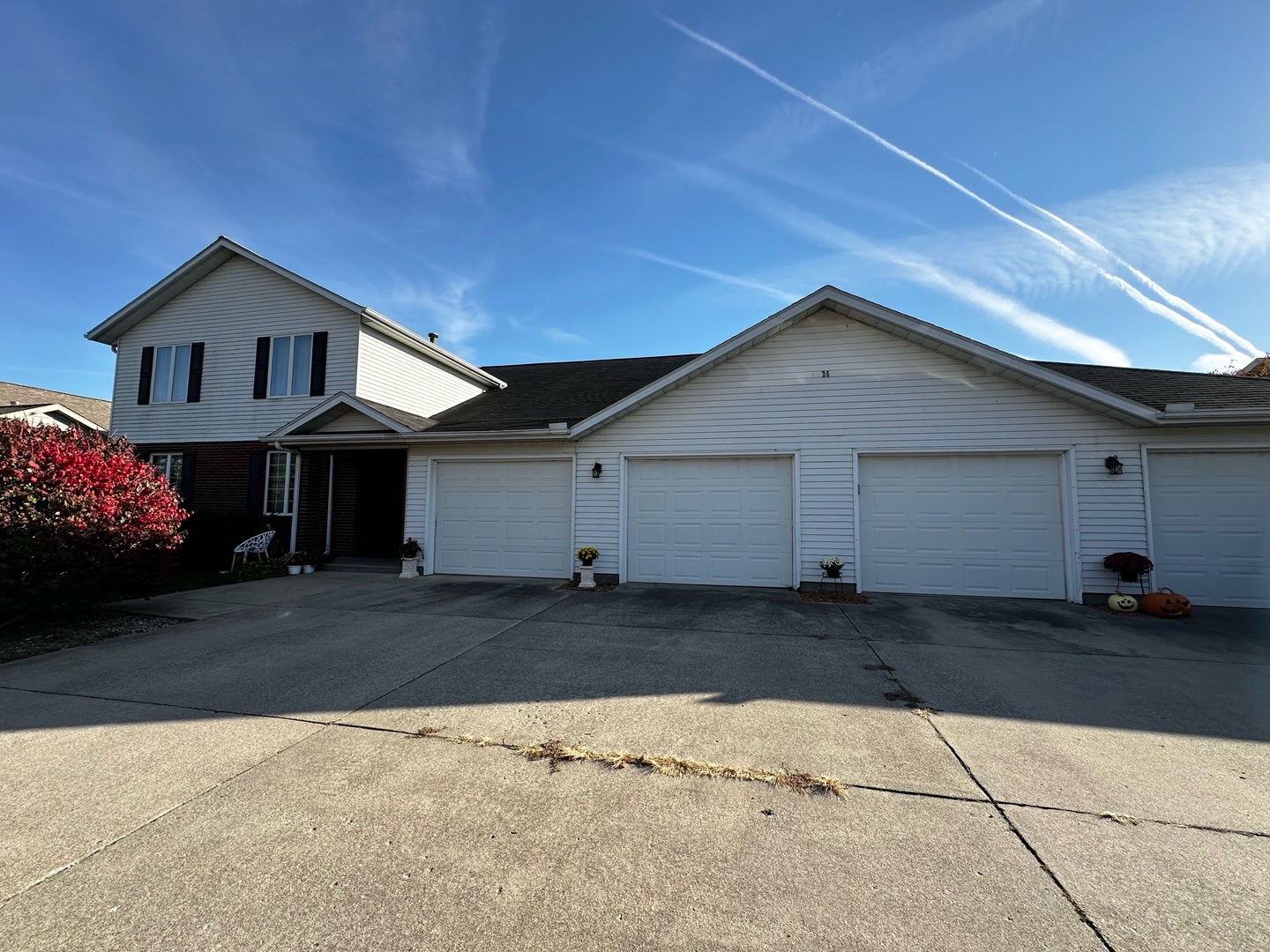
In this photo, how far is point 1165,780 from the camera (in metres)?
3.08

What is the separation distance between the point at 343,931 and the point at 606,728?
6.51ft

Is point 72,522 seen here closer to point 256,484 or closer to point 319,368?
point 256,484

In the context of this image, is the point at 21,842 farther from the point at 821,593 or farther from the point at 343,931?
the point at 821,593

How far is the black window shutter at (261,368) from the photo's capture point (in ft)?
44.3

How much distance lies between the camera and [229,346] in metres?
14.0

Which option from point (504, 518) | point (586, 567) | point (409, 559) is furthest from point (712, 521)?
point (409, 559)

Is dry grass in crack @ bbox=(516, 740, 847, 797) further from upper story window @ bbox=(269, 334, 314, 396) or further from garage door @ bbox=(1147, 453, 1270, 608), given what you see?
upper story window @ bbox=(269, 334, 314, 396)

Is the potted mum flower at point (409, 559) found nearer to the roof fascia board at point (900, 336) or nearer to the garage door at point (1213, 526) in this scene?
the roof fascia board at point (900, 336)

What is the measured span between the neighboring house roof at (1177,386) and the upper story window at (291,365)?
15705mm

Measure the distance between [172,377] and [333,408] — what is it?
636 centimetres

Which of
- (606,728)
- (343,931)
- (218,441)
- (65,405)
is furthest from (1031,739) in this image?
(65,405)

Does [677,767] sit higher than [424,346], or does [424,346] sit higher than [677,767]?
[424,346]

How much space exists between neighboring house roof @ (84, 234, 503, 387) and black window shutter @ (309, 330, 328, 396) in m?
0.99

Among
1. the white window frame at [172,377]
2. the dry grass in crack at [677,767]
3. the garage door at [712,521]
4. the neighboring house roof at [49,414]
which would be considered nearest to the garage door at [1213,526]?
the garage door at [712,521]
